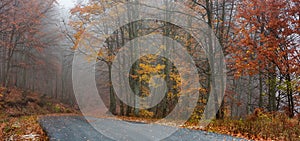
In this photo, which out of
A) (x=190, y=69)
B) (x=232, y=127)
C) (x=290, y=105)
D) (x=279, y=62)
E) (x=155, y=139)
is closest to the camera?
(x=155, y=139)

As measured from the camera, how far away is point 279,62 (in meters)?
10.6

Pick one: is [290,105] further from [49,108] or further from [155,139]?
[49,108]

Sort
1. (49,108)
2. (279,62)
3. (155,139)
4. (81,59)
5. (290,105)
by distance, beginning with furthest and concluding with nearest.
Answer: (49,108) < (81,59) < (290,105) < (279,62) < (155,139)

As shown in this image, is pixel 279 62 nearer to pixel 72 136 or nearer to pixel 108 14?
pixel 72 136

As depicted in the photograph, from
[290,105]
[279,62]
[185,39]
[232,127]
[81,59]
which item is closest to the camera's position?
[232,127]

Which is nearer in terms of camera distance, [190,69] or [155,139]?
[155,139]

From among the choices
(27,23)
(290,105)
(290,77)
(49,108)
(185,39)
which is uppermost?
(27,23)

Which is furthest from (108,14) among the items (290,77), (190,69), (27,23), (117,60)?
(290,77)

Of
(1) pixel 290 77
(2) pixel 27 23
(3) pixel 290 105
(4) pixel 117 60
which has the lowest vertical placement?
(3) pixel 290 105

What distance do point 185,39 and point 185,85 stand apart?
3.51 m

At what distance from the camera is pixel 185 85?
53.1ft

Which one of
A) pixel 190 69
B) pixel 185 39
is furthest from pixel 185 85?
pixel 185 39

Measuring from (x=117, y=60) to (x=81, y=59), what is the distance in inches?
109

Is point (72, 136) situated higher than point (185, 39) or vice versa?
point (185, 39)
